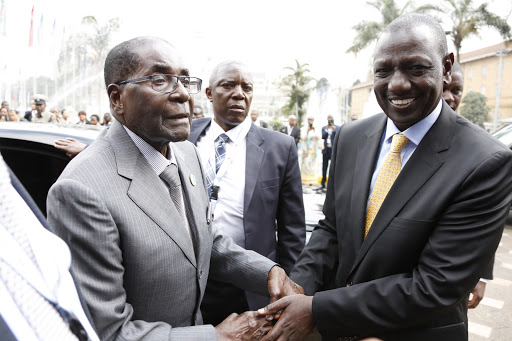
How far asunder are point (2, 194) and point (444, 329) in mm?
1564

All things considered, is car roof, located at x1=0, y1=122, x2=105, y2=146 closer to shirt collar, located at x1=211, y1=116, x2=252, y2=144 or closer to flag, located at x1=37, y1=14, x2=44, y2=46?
shirt collar, located at x1=211, y1=116, x2=252, y2=144

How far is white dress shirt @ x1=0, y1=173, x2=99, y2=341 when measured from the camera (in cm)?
59

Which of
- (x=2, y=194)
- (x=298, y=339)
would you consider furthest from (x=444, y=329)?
(x=2, y=194)

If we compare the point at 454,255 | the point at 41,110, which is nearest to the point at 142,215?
the point at 454,255

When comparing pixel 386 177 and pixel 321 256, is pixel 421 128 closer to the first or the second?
pixel 386 177

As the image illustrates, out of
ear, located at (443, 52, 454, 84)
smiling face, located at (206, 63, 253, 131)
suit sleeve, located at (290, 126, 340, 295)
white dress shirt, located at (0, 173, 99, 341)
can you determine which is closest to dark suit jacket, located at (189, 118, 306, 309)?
smiling face, located at (206, 63, 253, 131)

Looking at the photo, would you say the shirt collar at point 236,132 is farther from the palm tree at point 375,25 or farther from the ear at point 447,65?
the palm tree at point 375,25

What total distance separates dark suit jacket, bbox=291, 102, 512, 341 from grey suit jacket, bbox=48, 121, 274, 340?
1.87 feet

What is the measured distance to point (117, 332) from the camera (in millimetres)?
1284

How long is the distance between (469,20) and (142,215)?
25529 mm

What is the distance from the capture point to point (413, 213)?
1.46 meters

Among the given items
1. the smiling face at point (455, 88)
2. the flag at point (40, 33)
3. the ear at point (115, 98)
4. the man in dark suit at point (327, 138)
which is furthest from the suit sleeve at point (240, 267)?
the flag at point (40, 33)

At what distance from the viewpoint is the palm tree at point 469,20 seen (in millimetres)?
21205

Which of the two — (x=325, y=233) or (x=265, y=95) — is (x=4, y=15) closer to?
(x=325, y=233)
